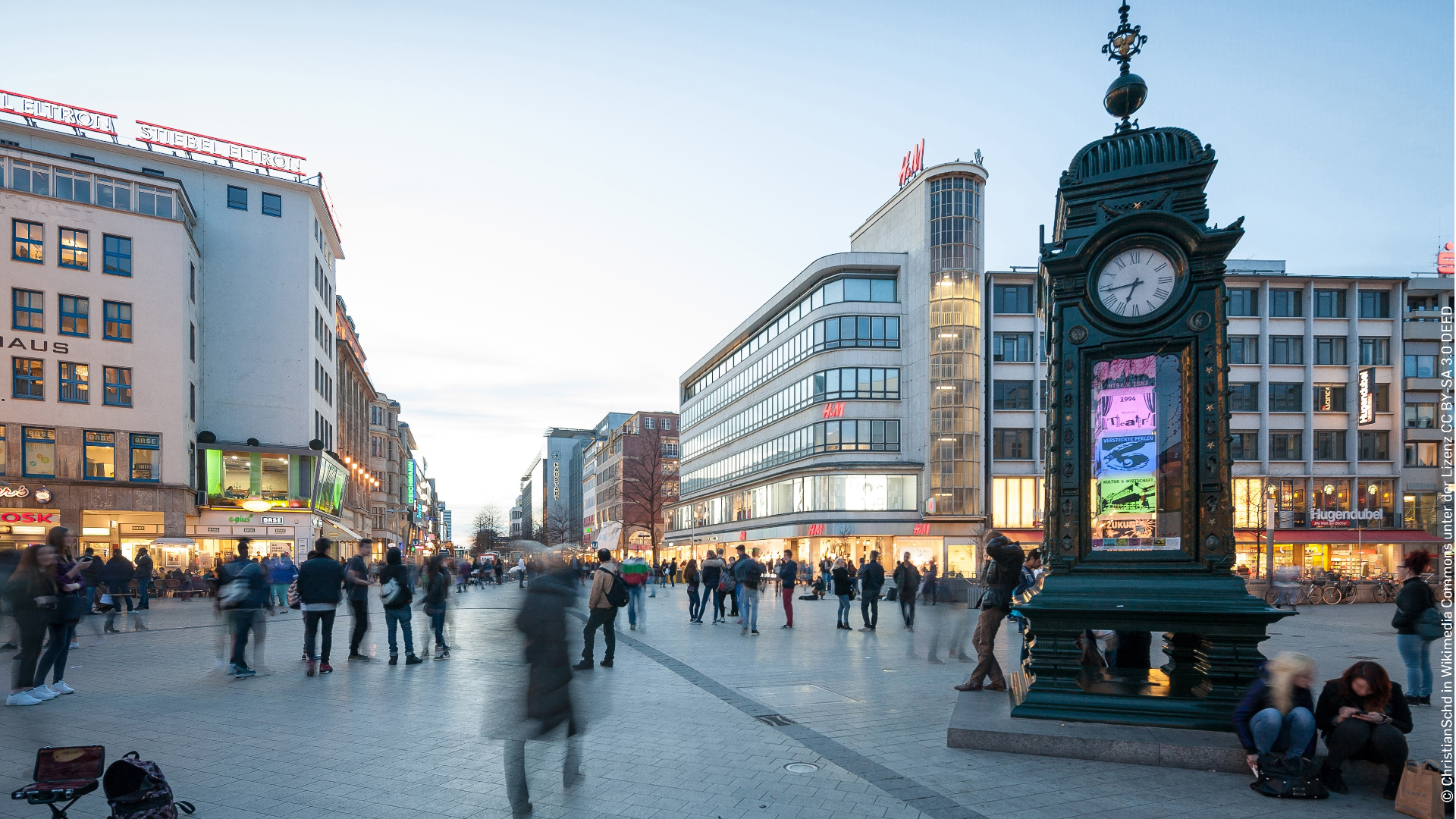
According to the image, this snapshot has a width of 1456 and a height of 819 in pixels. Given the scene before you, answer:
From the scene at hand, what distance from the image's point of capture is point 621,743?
302 inches

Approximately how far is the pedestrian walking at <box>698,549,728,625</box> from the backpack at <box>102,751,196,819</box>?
15529 mm

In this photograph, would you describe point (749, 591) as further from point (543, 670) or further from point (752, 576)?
point (543, 670)

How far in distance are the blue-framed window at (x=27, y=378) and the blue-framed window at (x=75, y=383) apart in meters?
0.66

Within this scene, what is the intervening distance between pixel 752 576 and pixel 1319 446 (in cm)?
4635

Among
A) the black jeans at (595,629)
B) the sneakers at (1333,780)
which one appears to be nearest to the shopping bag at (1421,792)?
the sneakers at (1333,780)

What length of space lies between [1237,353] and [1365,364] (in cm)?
684

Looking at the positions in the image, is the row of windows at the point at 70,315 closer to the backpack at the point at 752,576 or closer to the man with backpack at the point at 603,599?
the backpack at the point at 752,576

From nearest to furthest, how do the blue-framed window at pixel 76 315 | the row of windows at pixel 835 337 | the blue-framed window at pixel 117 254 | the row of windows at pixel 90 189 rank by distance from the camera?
1. the row of windows at pixel 90 189
2. the blue-framed window at pixel 76 315
3. the blue-framed window at pixel 117 254
4. the row of windows at pixel 835 337

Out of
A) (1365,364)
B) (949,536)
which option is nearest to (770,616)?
(949,536)

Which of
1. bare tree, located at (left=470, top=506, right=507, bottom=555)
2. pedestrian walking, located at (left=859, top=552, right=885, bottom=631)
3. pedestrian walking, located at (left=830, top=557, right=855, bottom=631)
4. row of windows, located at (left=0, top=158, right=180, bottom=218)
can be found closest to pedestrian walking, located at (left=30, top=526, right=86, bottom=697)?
pedestrian walking, located at (left=830, top=557, right=855, bottom=631)

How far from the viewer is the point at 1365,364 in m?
49.9

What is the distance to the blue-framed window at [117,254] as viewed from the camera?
37.0 meters

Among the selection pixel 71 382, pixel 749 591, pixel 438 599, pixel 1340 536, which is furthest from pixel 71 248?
pixel 1340 536

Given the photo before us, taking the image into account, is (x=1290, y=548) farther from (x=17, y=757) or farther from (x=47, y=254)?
(x=47, y=254)
